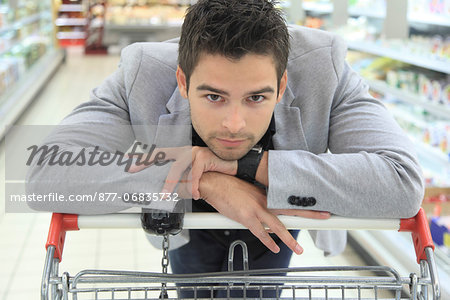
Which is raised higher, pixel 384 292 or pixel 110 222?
pixel 110 222

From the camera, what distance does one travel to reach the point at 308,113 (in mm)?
1599

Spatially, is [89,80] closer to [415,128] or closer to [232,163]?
[415,128]

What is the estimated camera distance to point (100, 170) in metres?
1.25

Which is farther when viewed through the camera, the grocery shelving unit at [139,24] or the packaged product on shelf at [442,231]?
the grocery shelving unit at [139,24]

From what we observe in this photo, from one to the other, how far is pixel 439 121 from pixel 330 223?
2969mm

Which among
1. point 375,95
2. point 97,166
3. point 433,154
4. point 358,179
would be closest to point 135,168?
point 97,166

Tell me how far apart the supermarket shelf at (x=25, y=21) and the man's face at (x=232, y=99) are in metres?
5.56

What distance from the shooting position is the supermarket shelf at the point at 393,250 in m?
2.77

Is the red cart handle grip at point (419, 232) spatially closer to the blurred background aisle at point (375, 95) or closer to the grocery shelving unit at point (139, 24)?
the blurred background aisle at point (375, 95)

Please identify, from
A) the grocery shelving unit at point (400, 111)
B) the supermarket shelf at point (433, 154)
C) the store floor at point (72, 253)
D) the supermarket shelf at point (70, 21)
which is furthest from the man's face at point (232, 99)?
the supermarket shelf at point (70, 21)

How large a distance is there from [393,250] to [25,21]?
21.9 feet

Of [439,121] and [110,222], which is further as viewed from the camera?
[439,121]

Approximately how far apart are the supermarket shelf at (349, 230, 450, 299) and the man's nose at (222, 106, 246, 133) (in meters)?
1.84

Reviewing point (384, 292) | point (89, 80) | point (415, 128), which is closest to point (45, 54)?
point (89, 80)
